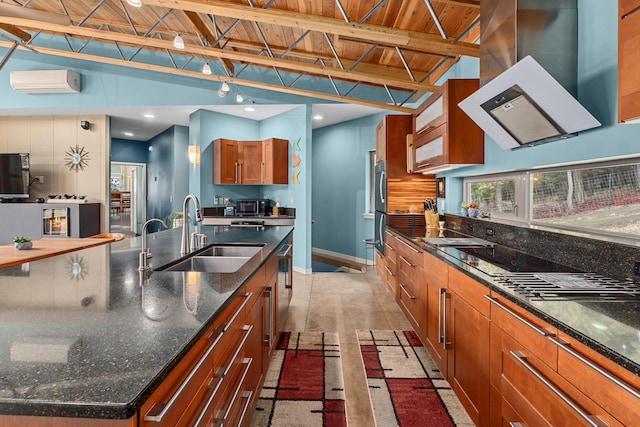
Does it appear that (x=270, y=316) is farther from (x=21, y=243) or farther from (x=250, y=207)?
(x=250, y=207)

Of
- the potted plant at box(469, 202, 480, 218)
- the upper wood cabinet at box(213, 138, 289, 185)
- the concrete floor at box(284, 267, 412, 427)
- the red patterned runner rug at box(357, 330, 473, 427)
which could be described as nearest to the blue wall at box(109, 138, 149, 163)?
the upper wood cabinet at box(213, 138, 289, 185)

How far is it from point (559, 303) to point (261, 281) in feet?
4.61

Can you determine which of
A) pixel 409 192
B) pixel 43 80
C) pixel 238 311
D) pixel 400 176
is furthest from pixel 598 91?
pixel 43 80

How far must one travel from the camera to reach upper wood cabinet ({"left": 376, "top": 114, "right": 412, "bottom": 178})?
439 cm

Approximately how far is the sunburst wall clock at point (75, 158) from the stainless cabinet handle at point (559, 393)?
7551mm

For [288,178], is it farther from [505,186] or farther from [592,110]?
[592,110]

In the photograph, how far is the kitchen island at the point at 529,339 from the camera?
0.90 metres

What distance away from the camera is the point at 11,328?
0.90 meters

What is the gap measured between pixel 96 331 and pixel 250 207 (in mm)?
5355

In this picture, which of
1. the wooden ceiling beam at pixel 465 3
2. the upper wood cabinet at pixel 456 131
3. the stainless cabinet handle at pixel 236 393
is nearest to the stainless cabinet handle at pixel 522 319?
the stainless cabinet handle at pixel 236 393

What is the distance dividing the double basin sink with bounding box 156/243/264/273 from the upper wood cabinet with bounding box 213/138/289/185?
364 cm

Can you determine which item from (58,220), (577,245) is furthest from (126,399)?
(58,220)

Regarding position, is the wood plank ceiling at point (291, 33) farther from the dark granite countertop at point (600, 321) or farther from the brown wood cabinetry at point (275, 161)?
the dark granite countertop at point (600, 321)

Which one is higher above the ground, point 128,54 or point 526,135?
point 128,54
